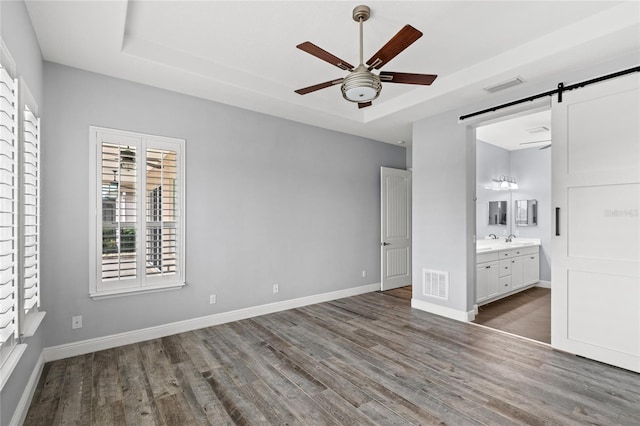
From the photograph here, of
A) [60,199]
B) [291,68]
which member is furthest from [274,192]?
[60,199]

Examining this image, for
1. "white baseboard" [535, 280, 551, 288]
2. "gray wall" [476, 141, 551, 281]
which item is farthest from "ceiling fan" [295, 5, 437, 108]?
"white baseboard" [535, 280, 551, 288]

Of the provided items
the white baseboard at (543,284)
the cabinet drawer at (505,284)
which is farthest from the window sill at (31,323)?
the white baseboard at (543,284)

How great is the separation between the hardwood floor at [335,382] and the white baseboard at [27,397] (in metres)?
0.06

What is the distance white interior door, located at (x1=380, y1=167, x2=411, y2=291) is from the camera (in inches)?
232

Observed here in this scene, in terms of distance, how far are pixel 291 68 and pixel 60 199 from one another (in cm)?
273

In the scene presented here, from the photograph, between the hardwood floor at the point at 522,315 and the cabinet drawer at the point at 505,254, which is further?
the cabinet drawer at the point at 505,254

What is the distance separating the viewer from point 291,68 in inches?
143

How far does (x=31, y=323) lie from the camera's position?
2381mm

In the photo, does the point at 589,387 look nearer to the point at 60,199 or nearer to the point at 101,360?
the point at 101,360

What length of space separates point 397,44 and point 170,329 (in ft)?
12.2

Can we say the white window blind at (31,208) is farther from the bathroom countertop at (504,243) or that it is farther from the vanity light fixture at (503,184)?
the vanity light fixture at (503,184)

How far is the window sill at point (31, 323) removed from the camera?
7.19ft

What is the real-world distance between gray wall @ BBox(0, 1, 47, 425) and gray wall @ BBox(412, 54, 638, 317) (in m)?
4.35

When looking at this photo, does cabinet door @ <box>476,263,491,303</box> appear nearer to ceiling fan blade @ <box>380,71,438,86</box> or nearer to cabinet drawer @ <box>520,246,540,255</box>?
cabinet drawer @ <box>520,246,540,255</box>
